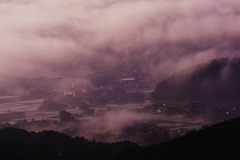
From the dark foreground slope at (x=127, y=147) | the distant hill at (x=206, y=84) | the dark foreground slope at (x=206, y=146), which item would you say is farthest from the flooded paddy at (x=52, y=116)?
the dark foreground slope at (x=206, y=146)

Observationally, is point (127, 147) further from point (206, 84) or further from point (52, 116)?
point (206, 84)

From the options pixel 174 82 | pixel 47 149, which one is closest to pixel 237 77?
pixel 174 82

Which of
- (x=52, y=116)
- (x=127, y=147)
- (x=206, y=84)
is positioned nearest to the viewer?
(x=127, y=147)

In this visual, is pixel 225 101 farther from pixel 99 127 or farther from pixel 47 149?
pixel 47 149

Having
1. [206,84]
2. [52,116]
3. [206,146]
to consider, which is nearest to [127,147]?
[206,146]

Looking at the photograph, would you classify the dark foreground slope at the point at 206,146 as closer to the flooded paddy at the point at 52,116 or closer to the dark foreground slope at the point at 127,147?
the dark foreground slope at the point at 127,147

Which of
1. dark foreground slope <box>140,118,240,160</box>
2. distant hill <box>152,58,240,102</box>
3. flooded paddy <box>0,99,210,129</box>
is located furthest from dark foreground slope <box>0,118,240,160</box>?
distant hill <box>152,58,240,102</box>

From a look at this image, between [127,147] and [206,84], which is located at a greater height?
[206,84]
